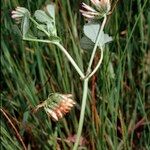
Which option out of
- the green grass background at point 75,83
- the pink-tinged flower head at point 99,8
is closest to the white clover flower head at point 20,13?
→ the pink-tinged flower head at point 99,8

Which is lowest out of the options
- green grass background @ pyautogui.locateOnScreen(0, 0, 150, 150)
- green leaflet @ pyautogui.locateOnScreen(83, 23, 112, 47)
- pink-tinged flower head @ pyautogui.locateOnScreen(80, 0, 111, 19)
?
green grass background @ pyautogui.locateOnScreen(0, 0, 150, 150)

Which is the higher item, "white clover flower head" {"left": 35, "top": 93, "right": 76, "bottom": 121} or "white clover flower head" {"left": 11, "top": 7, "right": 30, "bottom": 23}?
"white clover flower head" {"left": 11, "top": 7, "right": 30, "bottom": 23}

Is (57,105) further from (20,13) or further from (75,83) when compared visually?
(75,83)

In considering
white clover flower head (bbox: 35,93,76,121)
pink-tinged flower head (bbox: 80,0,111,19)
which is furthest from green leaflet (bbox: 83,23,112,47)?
white clover flower head (bbox: 35,93,76,121)

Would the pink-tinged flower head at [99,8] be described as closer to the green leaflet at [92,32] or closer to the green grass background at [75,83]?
the green leaflet at [92,32]

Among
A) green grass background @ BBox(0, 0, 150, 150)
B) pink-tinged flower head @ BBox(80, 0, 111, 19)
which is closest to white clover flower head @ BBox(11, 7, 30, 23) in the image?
pink-tinged flower head @ BBox(80, 0, 111, 19)

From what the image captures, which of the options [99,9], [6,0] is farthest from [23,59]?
[99,9]

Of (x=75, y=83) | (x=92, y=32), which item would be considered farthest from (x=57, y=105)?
(x=75, y=83)

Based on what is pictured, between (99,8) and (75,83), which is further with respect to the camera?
Answer: (75,83)

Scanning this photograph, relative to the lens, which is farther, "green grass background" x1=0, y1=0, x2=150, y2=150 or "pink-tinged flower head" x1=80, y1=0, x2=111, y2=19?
"green grass background" x1=0, y1=0, x2=150, y2=150

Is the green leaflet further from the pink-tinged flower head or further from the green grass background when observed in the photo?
the green grass background
